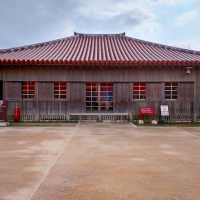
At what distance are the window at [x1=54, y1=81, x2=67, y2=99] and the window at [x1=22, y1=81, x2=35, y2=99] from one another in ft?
3.87

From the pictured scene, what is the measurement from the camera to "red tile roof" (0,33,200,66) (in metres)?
16.3

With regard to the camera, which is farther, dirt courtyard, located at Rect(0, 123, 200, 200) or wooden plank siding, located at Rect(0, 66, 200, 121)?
wooden plank siding, located at Rect(0, 66, 200, 121)

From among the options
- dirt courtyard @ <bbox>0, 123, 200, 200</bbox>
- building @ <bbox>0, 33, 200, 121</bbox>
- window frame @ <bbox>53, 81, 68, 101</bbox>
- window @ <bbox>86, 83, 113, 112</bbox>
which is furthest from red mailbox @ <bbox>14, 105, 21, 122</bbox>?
dirt courtyard @ <bbox>0, 123, 200, 200</bbox>

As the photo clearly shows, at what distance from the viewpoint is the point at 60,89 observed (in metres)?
17.2

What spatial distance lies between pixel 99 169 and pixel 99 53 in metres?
13.5

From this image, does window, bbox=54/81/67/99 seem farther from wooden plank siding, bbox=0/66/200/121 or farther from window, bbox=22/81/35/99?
window, bbox=22/81/35/99

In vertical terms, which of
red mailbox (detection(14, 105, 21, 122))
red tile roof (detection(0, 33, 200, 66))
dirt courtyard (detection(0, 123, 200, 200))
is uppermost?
red tile roof (detection(0, 33, 200, 66))

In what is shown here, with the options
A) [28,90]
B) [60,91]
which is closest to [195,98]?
[60,91]

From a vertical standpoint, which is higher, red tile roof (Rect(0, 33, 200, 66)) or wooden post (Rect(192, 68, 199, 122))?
red tile roof (Rect(0, 33, 200, 66))

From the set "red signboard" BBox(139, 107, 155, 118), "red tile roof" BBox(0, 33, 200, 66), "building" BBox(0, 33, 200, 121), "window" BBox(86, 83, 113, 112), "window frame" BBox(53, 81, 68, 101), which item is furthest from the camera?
"window" BBox(86, 83, 113, 112)

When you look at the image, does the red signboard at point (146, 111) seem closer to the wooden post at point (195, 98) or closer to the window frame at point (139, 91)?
the window frame at point (139, 91)

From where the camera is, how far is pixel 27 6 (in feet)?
85.5

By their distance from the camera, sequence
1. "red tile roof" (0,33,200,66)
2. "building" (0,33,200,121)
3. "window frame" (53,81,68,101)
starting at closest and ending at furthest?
"red tile roof" (0,33,200,66) < "building" (0,33,200,121) < "window frame" (53,81,68,101)

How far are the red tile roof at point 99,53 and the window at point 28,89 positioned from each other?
1.30 metres
